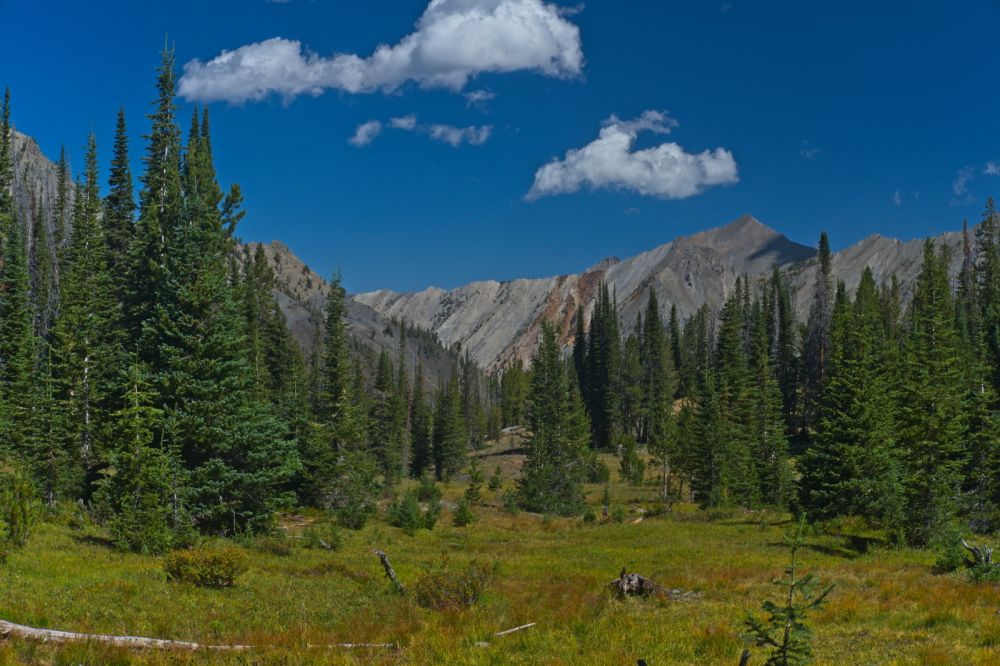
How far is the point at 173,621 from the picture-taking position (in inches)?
532

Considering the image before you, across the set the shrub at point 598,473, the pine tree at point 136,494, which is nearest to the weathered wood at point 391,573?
the pine tree at point 136,494

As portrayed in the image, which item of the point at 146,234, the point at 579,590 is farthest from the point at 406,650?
the point at 146,234

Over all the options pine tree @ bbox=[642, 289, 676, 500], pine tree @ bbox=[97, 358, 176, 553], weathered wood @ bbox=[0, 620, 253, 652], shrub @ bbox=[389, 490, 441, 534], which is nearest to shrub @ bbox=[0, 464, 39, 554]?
pine tree @ bbox=[97, 358, 176, 553]

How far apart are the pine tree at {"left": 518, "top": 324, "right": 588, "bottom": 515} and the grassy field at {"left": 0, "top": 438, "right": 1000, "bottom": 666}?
28.8 m

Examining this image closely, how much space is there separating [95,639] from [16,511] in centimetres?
980

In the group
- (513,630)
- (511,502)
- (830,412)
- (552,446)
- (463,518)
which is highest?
(830,412)

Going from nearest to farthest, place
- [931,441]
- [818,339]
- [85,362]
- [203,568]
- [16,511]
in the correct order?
[203,568], [16,511], [931,441], [85,362], [818,339]

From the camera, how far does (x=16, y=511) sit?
18312 mm

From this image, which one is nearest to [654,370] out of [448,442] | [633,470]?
[633,470]

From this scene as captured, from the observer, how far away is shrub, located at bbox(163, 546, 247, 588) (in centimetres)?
1691

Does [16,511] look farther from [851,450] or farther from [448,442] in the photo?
[448,442]

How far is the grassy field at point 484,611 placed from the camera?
39.6 feet

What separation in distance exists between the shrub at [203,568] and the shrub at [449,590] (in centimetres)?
497

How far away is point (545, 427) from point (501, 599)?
4282 centimetres
